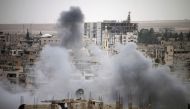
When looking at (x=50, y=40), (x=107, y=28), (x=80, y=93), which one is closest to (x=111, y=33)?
(x=107, y=28)

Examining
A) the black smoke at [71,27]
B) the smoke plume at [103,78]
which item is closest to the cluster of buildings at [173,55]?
the smoke plume at [103,78]

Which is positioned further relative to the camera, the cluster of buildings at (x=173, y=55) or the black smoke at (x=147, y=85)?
the cluster of buildings at (x=173, y=55)

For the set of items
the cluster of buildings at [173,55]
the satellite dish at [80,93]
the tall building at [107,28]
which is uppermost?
the tall building at [107,28]

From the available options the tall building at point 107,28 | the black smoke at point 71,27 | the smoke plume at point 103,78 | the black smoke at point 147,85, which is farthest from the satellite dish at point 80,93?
the tall building at point 107,28

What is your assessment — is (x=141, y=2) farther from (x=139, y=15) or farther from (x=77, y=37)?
(x=77, y=37)

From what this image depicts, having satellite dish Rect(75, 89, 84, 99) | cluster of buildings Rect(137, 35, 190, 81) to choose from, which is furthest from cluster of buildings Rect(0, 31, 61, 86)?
cluster of buildings Rect(137, 35, 190, 81)

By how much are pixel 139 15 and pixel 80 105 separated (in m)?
1.76

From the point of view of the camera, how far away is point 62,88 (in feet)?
25.8

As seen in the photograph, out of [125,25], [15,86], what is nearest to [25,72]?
[15,86]

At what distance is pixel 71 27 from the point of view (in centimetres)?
802

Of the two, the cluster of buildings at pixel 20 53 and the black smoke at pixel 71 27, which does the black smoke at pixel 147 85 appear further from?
the cluster of buildings at pixel 20 53

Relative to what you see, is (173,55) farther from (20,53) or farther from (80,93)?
(20,53)

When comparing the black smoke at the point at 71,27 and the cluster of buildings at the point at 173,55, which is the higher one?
the black smoke at the point at 71,27

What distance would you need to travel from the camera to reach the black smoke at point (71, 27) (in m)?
7.93
